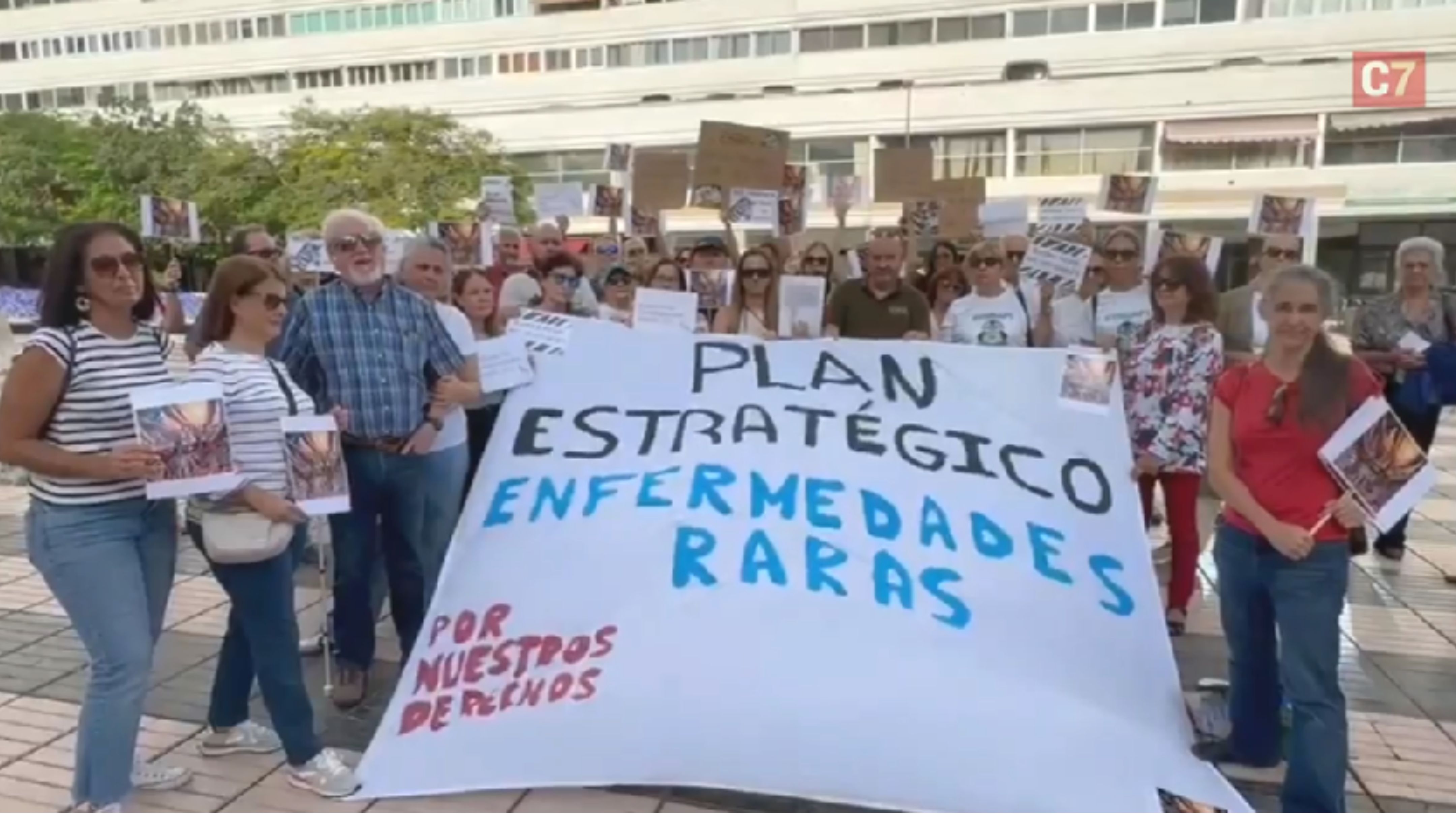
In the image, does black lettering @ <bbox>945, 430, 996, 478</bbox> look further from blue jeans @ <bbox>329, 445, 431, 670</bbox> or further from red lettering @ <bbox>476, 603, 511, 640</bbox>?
blue jeans @ <bbox>329, 445, 431, 670</bbox>

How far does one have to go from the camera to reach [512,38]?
170 feet

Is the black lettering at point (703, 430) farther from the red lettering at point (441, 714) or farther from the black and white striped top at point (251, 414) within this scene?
the black and white striped top at point (251, 414)

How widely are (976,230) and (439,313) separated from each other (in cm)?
510

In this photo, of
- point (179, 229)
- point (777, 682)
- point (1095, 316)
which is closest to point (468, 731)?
point (777, 682)

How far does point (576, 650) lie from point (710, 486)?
67 cm

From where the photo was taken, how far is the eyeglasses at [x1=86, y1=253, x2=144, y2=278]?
9.94 ft

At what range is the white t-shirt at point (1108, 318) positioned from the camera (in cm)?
521

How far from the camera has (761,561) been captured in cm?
357

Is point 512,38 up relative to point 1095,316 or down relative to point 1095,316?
up

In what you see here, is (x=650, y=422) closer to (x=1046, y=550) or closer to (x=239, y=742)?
(x=1046, y=550)

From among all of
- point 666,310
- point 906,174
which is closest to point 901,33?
point 906,174

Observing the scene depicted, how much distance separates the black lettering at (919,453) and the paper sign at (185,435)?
199cm

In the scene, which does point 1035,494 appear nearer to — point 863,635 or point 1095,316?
point 863,635

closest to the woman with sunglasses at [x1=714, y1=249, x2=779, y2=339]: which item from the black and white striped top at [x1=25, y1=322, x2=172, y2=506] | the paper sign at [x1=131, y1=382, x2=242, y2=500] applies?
the paper sign at [x1=131, y1=382, x2=242, y2=500]
